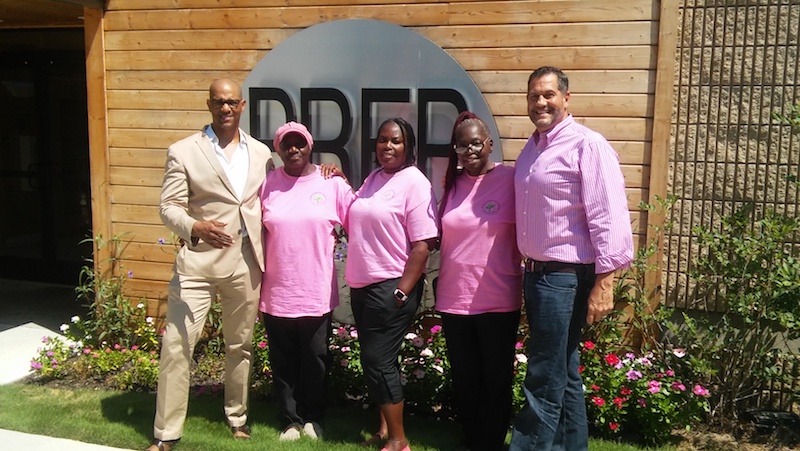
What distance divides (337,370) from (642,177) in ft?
7.19

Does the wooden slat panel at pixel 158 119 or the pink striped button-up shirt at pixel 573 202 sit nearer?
the pink striped button-up shirt at pixel 573 202

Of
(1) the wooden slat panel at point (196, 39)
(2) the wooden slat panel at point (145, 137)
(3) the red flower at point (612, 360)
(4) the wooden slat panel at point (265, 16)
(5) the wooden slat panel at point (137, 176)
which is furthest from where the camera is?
(5) the wooden slat panel at point (137, 176)

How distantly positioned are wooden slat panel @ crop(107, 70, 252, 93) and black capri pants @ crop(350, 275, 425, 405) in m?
2.38

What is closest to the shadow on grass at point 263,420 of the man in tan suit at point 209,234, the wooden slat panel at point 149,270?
the man in tan suit at point 209,234

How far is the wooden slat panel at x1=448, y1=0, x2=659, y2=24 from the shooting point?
4203mm

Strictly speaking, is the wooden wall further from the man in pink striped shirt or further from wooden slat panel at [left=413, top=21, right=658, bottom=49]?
the man in pink striped shirt

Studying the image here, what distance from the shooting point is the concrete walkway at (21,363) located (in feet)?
12.3

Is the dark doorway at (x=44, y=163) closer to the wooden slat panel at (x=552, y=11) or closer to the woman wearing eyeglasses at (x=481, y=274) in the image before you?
the wooden slat panel at (x=552, y=11)

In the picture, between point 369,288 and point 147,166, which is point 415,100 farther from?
point 147,166

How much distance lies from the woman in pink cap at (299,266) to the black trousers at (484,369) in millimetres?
693

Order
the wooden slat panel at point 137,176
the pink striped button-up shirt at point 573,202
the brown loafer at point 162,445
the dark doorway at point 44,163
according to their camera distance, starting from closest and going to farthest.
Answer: the pink striped button-up shirt at point 573,202, the brown loafer at point 162,445, the wooden slat panel at point 137,176, the dark doorway at point 44,163

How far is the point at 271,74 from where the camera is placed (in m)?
4.94

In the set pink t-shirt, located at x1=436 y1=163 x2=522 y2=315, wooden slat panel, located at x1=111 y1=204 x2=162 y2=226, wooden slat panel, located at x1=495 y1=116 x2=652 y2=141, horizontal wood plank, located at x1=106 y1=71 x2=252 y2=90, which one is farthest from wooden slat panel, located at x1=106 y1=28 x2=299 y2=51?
pink t-shirt, located at x1=436 y1=163 x2=522 y2=315

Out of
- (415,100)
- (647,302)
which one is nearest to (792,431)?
(647,302)
